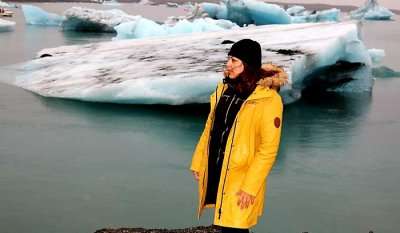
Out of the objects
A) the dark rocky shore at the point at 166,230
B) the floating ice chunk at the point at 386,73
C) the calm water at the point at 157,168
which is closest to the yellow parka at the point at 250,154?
the dark rocky shore at the point at 166,230

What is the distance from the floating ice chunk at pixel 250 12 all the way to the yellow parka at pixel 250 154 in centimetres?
2102

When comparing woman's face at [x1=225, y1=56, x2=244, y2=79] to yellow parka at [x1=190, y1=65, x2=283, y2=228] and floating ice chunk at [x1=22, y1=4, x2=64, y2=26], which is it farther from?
floating ice chunk at [x1=22, y1=4, x2=64, y2=26]

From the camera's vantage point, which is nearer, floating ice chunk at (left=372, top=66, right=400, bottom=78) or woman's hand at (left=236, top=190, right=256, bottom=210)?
woman's hand at (left=236, top=190, right=256, bottom=210)

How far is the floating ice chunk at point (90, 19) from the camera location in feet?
90.2

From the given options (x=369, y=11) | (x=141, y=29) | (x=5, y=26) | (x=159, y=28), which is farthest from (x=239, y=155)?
(x=369, y=11)

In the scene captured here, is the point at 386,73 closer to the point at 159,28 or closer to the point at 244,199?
the point at 159,28

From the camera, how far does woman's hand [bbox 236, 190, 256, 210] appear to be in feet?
8.17

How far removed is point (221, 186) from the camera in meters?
2.57

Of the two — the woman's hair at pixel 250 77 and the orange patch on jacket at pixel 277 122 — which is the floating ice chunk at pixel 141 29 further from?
the orange patch on jacket at pixel 277 122

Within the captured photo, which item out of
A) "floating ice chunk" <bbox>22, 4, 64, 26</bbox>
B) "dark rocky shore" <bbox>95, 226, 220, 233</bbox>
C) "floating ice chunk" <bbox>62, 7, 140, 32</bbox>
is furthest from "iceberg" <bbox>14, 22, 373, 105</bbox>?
"floating ice chunk" <bbox>22, 4, 64, 26</bbox>

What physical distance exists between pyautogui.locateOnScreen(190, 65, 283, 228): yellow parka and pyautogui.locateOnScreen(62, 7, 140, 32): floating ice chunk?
25200 millimetres

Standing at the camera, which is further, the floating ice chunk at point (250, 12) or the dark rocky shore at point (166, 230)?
the floating ice chunk at point (250, 12)

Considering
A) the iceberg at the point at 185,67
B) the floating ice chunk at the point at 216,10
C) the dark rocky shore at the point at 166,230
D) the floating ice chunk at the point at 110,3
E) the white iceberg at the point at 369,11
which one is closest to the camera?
the dark rocky shore at the point at 166,230

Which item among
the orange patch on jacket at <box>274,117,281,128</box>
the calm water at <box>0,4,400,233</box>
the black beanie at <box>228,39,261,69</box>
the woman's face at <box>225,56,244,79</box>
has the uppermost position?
the black beanie at <box>228,39,261,69</box>
